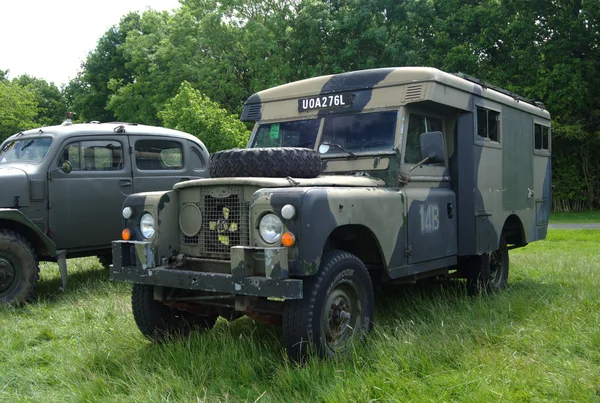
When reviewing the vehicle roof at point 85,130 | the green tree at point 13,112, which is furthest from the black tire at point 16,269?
the green tree at point 13,112

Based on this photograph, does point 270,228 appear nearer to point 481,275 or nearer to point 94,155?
point 481,275

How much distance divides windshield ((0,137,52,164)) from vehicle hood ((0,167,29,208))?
0.38 meters

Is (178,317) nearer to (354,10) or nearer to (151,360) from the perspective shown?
(151,360)

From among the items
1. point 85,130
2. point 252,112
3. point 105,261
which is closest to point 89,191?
point 85,130

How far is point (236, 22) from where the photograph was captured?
29.1 metres

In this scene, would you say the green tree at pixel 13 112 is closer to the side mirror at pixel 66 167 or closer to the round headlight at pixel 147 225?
the side mirror at pixel 66 167

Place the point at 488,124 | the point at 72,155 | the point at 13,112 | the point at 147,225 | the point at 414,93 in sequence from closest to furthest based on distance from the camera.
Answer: the point at 147,225 → the point at 414,93 → the point at 488,124 → the point at 72,155 → the point at 13,112

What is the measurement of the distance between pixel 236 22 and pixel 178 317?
25.6 meters

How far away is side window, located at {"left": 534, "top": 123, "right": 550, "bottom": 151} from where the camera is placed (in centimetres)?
829

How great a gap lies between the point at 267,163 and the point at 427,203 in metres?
1.74

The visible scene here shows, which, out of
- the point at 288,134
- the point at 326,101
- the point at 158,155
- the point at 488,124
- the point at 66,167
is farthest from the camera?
the point at 158,155

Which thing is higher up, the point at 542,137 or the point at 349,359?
the point at 542,137

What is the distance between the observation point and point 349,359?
429cm

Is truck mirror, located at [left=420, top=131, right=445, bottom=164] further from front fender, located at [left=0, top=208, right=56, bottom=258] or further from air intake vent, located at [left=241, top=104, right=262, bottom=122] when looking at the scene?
front fender, located at [left=0, top=208, right=56, bottom=258]
